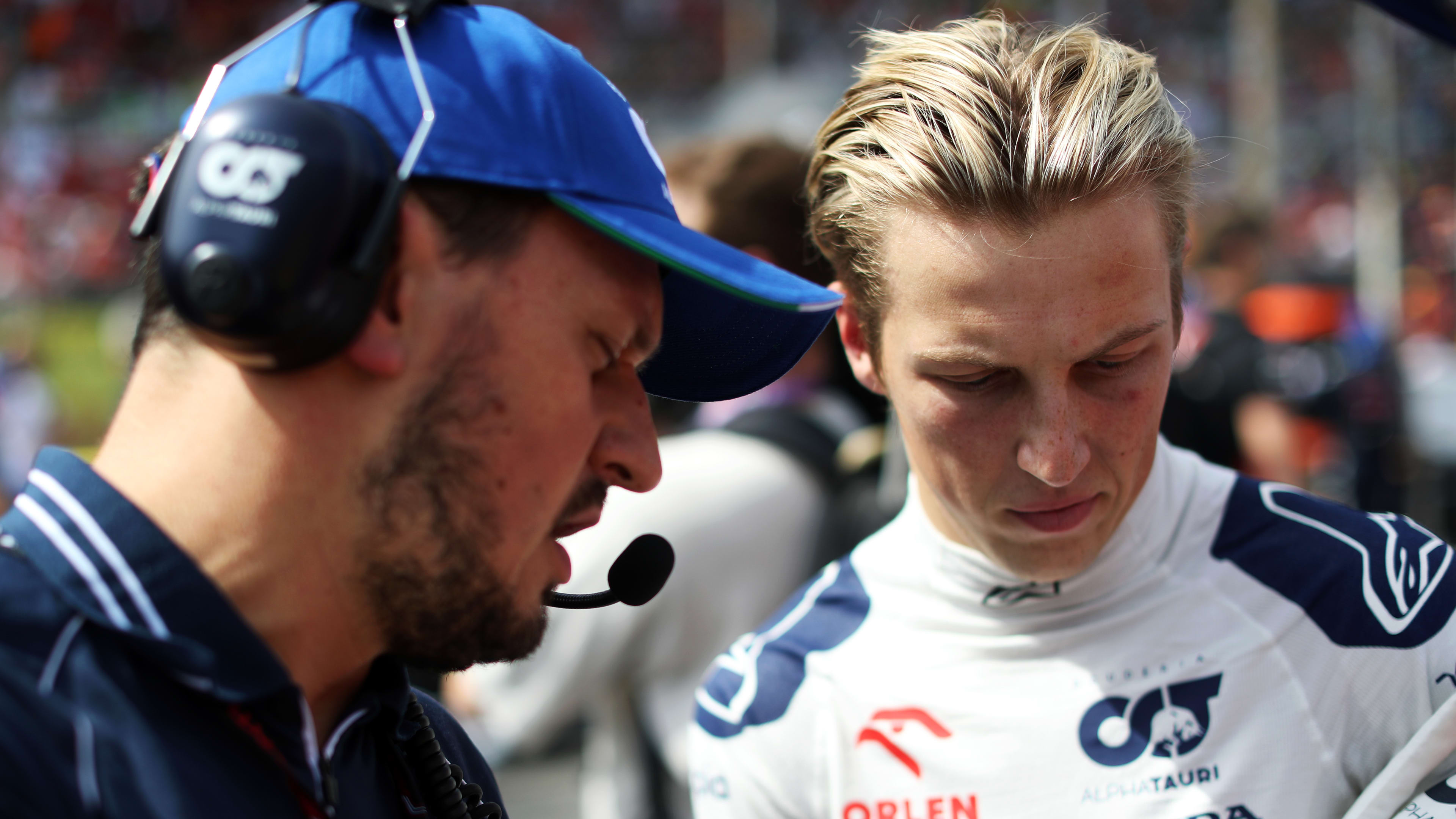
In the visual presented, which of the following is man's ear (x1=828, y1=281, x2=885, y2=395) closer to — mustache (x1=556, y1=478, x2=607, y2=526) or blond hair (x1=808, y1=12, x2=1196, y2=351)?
blond hair (x1=808, y1=12, x2=1196, y2=351)

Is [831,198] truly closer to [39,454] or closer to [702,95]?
[39,454]

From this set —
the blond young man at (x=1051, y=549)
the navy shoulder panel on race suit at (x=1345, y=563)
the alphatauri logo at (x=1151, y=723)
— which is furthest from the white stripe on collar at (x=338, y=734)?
the navy shoulder panel on race suit at (x=1345, y=563)

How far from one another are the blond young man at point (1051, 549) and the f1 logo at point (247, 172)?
2.34 ft

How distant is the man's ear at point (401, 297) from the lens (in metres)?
0.98

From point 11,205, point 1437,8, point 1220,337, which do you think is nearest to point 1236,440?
point 1220,337

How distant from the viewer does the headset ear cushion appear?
91cm

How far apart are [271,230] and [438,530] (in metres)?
0.27

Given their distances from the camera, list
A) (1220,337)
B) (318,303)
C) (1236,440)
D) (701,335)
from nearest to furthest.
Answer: (318,303)
(701,335)
(1236,440)
(1220,337)

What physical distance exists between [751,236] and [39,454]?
1.69 metres

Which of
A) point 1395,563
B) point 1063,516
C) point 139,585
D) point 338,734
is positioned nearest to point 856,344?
point 1063,516

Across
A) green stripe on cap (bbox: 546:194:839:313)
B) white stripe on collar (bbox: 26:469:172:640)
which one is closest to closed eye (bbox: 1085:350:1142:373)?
green stripe on cap (bbox: 546:194:839:313)

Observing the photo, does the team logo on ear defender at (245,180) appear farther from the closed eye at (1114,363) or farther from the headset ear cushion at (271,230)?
the closed eye at (1114,363)

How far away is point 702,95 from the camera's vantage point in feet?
44.2

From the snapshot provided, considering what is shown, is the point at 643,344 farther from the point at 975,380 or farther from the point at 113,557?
the point at 113,557
